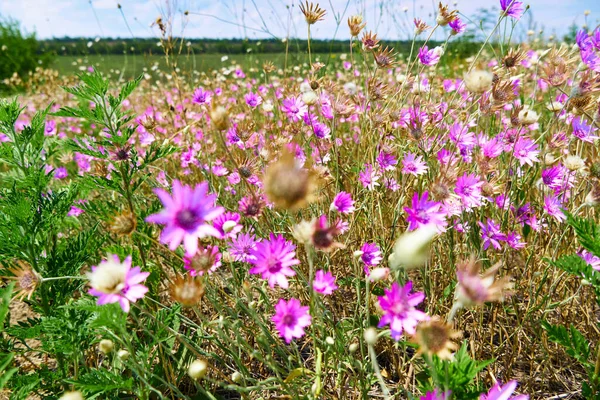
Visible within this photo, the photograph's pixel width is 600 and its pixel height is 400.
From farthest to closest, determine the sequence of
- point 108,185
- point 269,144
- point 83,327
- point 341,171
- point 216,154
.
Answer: point 216,154 → point 341,171 → point 269,144 → point 108,185 → point 83,327

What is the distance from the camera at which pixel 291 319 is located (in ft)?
3.02

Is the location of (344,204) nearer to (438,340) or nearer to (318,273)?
(318,273)

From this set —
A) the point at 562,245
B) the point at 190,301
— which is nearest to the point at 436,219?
the point at 190,301

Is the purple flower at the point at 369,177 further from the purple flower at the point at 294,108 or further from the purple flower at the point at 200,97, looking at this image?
the purple flower at the point at 200,97

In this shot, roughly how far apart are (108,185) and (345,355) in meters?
0.92

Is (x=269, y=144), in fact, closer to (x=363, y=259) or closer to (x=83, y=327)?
(x=363, y=259)

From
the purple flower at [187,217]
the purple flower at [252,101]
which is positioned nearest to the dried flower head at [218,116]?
→ the purple flower at [187,217]

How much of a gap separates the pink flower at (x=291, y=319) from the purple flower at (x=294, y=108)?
1163 millimetres

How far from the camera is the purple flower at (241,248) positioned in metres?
1.23

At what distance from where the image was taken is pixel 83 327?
1.08 metres

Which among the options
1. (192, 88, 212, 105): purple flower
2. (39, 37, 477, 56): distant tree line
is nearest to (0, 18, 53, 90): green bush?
(39, 37, 477, 56): distant tree line

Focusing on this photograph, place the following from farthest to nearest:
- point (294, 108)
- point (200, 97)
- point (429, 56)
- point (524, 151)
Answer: point (200, 97)
point (294, 108)
point (429, 56)
point (524, 151)

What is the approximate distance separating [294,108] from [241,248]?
95cm

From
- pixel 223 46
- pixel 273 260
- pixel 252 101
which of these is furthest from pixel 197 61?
pixel 273 260
